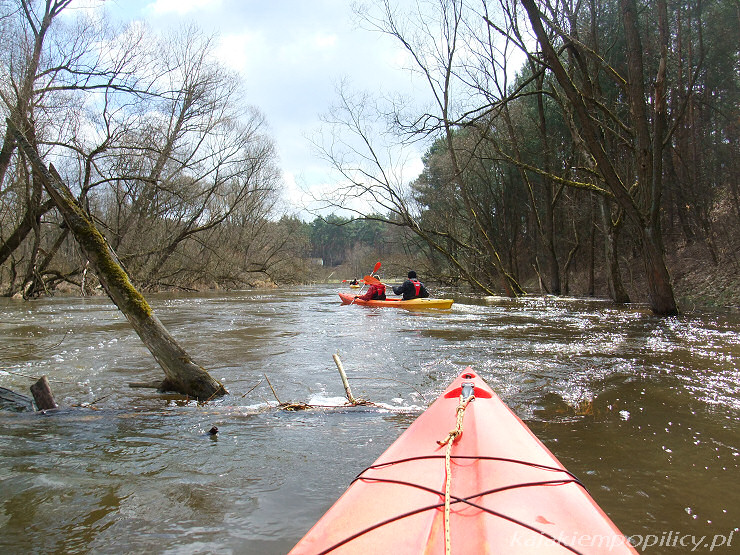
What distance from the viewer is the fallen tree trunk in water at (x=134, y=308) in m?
4.67

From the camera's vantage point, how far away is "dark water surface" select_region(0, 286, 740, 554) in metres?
2.23

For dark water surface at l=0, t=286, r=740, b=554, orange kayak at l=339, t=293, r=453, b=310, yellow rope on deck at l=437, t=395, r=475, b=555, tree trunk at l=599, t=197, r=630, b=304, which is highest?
tree trunk at l=599, t=197, r=630, b=304

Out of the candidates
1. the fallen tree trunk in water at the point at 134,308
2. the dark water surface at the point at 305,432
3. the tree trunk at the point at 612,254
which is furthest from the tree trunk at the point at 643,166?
the fallen tree trunk in water at the point at 134,308

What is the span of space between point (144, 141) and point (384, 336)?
9.04 metres

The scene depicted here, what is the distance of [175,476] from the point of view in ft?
9.17

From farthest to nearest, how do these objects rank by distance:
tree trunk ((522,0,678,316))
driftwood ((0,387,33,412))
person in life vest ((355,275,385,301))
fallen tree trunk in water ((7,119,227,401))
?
person in life vest ((355,275,385,301)), tree trunk ((522,0,678,316)), fallen tree trunk in water ((7,119,227,401)), driftwood ((0,387,33,412))

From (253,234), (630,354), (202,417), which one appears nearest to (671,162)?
(630,354)

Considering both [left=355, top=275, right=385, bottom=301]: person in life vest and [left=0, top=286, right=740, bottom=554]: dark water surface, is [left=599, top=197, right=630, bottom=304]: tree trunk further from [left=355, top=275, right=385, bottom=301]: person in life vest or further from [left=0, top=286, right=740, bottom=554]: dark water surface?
[left=355, top=275, right=385, bottom=301]: person in life vest

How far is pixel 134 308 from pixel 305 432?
7.81ft

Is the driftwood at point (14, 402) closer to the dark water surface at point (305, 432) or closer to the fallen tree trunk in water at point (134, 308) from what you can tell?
the dark water surface at point (305, 432)

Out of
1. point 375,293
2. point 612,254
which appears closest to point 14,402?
point 375,293

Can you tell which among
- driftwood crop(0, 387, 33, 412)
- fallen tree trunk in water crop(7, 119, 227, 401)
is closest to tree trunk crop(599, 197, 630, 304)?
fallen tree trunk in water crop(7, 119, 227, 401)

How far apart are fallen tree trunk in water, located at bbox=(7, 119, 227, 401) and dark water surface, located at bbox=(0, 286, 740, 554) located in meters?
0.23

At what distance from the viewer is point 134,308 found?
471cm
